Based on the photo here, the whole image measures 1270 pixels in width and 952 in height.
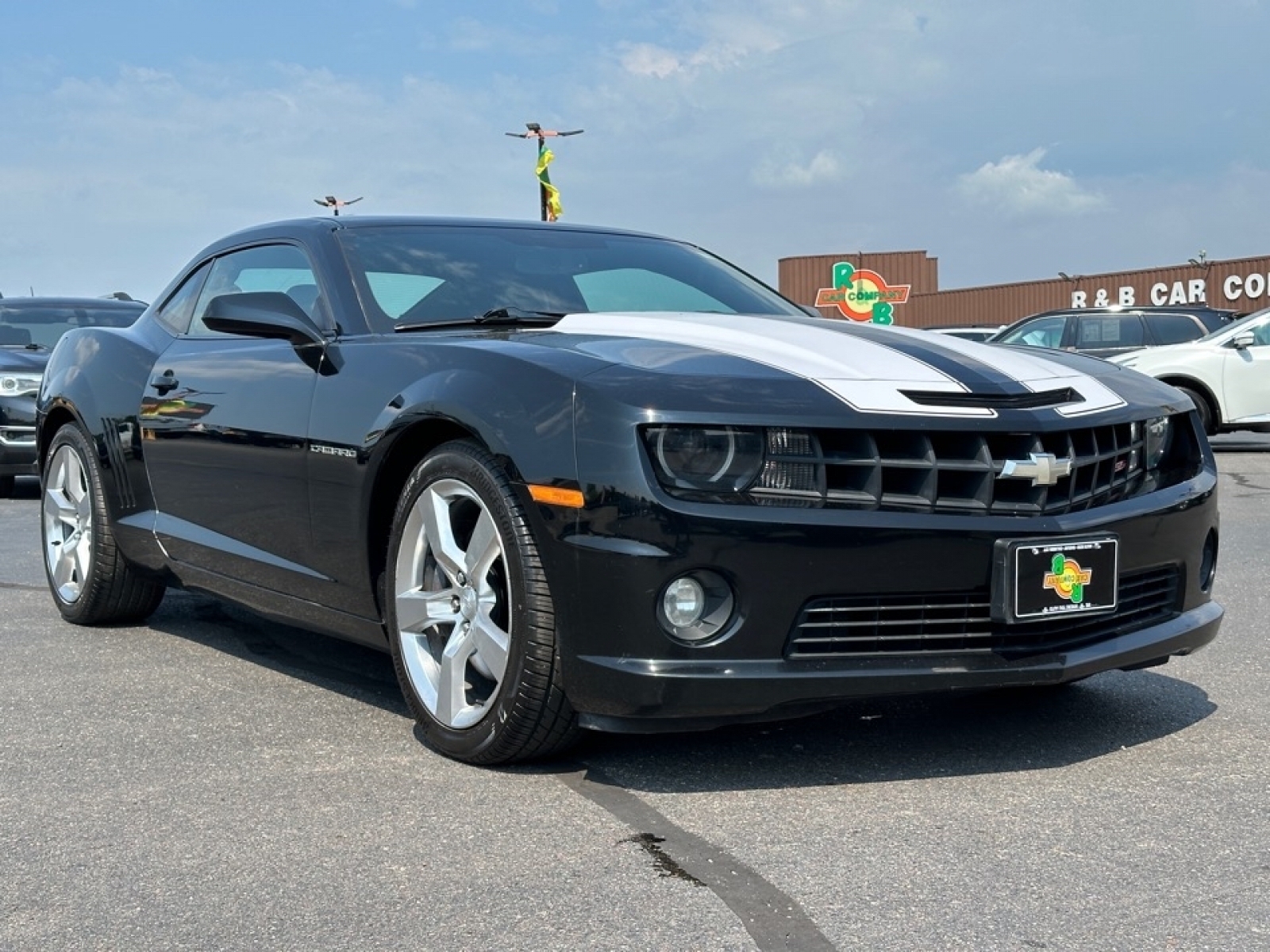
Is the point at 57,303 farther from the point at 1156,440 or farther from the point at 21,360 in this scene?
the point at 1156,440

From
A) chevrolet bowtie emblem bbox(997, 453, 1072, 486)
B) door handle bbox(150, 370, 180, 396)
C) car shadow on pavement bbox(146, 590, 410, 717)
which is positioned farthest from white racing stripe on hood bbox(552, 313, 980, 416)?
door handle bbox(150, 370, 180, 396)

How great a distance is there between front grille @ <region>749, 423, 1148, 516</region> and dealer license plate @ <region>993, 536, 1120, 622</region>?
0.09m

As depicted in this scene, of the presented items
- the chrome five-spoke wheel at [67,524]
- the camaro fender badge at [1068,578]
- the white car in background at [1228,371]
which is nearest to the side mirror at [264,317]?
the chrome five-spoke wheel at [67,524]

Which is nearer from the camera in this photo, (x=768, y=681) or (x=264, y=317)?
(x=768, y=681)

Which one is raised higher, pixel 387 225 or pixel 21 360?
pixel 387 225

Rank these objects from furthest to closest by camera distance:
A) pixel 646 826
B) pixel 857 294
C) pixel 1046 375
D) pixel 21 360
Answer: pixel 857 294 < pixel 21 360 < pixel 1046 375 < pixel 646 826

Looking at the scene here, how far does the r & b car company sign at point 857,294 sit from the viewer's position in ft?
170

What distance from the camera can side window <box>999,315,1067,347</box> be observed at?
17859 mm

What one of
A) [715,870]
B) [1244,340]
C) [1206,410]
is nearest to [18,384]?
[715,870]

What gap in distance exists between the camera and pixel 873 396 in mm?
3582

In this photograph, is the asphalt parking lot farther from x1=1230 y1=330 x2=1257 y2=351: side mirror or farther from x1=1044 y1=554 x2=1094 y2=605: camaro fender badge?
x1=1230 y1=330 x2=1257 y2=351: side mirror

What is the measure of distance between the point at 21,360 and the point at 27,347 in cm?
45

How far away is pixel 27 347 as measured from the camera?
11898 mm

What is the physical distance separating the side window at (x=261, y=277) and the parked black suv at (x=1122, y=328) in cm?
1217
